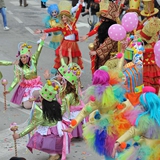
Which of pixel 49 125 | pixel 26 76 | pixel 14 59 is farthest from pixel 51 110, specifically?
pixel 14 59

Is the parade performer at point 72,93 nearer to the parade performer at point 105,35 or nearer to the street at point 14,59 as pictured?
the street at point 14,59

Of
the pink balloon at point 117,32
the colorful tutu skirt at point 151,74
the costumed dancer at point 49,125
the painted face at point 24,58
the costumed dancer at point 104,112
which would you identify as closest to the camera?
the costumed dancer at point 104,112

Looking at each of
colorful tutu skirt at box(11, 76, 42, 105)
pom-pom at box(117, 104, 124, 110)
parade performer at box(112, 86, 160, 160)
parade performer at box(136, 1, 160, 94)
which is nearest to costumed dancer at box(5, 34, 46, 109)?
colorful tutu skirt at box(11, 76, 42, 105)

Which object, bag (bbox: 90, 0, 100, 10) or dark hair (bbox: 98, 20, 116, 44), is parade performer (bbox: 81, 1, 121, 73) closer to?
dark hair (bbox: 98, 20, 116, 44)

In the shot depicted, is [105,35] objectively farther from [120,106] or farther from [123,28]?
[120,106]

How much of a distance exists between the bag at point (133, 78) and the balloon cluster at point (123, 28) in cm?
121

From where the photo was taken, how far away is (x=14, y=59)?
12.4 m

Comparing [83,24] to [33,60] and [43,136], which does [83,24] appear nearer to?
[33,60]

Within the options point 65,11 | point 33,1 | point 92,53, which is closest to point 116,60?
point 92,53

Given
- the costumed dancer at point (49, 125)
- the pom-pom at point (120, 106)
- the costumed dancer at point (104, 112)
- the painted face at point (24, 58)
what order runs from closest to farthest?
the costumed dancer at point (104, 112)
the pom-pom at point (120, 106)
the costumed dancer at point (49, 125)
the painted face at point (24, 58)

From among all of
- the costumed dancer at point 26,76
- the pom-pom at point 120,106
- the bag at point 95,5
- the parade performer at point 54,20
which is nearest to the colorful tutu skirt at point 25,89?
the costumed dancer at point 26,76

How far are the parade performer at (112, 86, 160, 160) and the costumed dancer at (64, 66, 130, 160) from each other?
478 millimetres

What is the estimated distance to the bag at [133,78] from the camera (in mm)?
7301

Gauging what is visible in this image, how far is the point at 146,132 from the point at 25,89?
4295 mm
